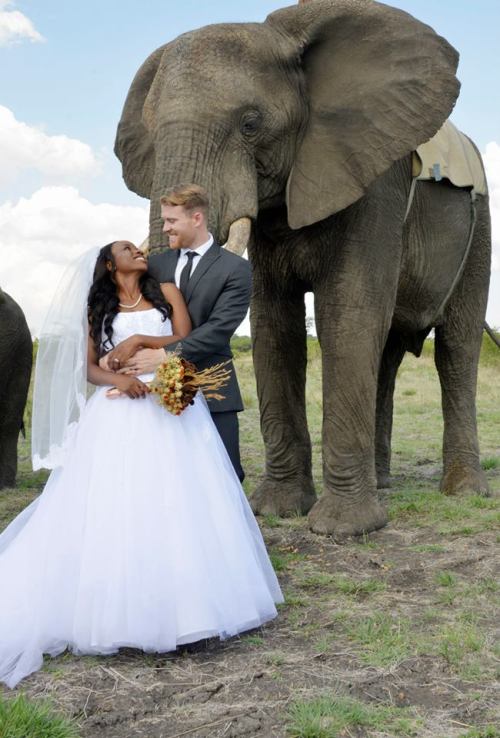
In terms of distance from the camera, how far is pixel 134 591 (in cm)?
426

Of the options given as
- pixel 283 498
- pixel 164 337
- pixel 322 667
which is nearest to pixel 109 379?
Answer: pixel 164 337

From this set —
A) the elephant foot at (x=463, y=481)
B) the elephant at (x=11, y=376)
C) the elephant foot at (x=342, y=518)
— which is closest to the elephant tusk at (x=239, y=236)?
the elephant foot at (x=342, y=518)

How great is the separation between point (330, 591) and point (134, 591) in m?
1.60

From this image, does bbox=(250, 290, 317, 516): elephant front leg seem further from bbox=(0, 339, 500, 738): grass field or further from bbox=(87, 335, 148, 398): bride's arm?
bbox=(87, 335, 148, 398): bride's arm

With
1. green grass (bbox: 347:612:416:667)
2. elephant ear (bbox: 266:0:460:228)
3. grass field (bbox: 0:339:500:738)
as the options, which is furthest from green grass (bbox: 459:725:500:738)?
elephant ear (bbox: 266:0:460:228)

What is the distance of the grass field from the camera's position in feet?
12.2

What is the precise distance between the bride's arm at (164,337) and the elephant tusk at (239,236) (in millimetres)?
845

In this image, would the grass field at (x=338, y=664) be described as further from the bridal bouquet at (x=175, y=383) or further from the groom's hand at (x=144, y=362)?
the groom's hand at (x=144, y=362)

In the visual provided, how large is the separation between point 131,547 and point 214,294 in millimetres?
1299

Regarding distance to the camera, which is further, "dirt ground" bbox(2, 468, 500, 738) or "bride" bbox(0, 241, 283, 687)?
"bride" bbox(0, 241, 283, 687)

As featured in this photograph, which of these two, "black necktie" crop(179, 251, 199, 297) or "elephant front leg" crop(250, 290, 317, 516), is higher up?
"black necktie" crop(179, 251, 199, 297)

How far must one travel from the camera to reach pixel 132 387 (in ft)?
14.8

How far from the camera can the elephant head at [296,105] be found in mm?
5883

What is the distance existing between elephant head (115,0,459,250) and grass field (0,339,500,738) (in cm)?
211
